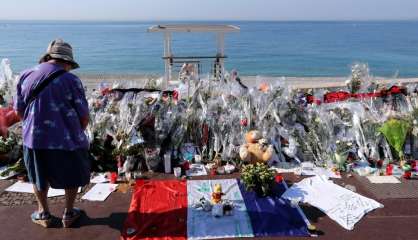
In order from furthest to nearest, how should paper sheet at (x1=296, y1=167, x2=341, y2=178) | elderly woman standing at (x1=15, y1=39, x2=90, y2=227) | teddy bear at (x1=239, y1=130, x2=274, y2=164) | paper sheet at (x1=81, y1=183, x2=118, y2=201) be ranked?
1. teddy bear at (x1=239, y1=130, x2=274, y2=164)
2. paper sheet at (x1=296, y1=167, x2=341, y2=178)
3. paper sheet at (x1=81, y1=183, x2=118, y2=201)
4. elderly woman standing at (x1=15, y1=39, x2=90, y2=227)

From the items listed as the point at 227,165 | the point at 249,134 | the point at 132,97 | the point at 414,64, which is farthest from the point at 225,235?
the point at 414,64

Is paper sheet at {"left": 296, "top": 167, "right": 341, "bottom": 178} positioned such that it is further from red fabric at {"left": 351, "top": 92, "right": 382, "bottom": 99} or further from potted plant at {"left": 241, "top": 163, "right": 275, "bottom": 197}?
red fabric at {"left": 351, "top": 92, "right": 382, "bottom": 99}

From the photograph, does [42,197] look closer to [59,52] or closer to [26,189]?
[26,189]

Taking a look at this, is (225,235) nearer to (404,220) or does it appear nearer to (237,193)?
(237,193)

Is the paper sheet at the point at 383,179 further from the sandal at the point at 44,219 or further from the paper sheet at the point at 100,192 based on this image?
the sandal at the point at 44,219

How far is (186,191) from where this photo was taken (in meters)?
4.82

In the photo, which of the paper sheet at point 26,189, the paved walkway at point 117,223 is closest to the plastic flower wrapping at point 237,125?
the paper sheet at point 26,189

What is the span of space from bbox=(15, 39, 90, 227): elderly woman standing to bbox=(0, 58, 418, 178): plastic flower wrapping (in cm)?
166

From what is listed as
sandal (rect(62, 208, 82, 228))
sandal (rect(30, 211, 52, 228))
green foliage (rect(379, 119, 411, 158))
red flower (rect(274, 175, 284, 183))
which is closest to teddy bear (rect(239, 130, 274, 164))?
red flower (rect(274, 175, 284, 183))

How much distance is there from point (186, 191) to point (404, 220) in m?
2.35

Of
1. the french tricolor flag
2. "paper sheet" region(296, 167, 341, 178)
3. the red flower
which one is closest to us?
the french tricolor flag

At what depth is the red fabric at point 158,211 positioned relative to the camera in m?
3.88

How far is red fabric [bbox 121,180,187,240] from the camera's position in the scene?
3.88 m

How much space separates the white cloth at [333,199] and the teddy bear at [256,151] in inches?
25.1
